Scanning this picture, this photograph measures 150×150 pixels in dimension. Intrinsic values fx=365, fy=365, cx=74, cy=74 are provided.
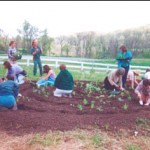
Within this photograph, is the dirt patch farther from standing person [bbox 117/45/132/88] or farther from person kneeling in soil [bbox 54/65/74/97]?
standing person [bbox 117/45/132/88]

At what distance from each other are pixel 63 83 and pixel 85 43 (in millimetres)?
12479

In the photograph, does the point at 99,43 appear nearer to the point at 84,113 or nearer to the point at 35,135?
the point at 84,113

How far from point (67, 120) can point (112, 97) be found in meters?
3.22

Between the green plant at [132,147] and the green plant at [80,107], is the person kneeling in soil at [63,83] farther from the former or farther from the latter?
the green plant at [132,147]

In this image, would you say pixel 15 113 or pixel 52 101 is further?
pixel 52 101

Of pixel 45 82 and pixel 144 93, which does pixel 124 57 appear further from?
pixel 144 93

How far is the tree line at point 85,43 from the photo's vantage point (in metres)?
22.1

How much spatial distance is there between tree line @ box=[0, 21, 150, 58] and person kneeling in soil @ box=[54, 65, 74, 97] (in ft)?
39.1

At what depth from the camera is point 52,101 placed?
955 centimetres

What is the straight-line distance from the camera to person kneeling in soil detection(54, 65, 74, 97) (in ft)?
33.7

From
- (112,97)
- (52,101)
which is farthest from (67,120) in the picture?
(112,97)

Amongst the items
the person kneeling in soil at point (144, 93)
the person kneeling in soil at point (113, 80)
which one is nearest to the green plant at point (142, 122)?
the person kneeling in soil at point (144, 93)

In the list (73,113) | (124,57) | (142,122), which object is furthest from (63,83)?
(142,122)

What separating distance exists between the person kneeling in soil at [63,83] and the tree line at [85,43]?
11.9m
